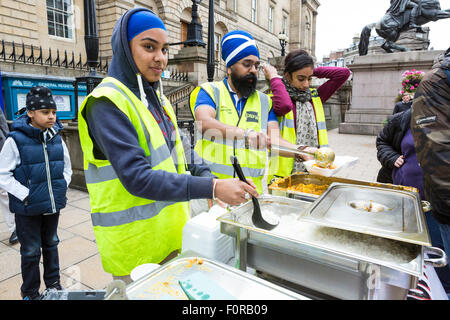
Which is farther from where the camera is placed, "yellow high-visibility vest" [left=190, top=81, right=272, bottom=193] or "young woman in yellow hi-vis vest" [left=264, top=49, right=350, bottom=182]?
"young woman in yellow hi-vis vest" [left=264, top=49, right=350, bottom=182]

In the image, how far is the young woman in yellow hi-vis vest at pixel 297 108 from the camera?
8.73 feet

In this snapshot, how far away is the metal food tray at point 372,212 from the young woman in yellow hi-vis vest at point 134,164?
1.25ft

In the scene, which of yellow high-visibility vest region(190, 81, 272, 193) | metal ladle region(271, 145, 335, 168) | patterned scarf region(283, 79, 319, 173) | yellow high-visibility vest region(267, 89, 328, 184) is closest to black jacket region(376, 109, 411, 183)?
patterned scarf region(283, 79, 319, 173)

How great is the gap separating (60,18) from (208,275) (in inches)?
708

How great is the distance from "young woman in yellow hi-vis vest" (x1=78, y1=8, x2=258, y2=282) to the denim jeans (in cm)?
160

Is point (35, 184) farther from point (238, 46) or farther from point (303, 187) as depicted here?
point (303, 187)

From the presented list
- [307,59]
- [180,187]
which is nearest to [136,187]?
[180,187]

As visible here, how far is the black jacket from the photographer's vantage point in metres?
2.84

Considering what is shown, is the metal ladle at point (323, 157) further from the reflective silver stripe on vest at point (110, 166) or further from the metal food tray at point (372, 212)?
the reflective silver stripe on vest at point (110, 166)

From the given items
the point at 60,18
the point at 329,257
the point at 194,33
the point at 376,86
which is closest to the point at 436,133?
the point at 329,257

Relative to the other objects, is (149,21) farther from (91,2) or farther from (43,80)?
(43,80)

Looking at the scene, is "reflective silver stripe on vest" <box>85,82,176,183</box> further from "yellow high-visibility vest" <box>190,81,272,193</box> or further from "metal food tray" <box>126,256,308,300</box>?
"yellow high-visibility vest" <box>190,81,272,193</box>

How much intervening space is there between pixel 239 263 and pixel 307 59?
2.11 metres

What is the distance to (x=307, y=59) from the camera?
2660mm
